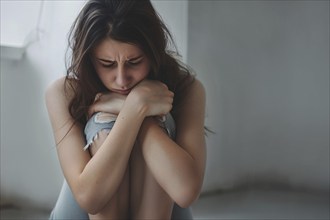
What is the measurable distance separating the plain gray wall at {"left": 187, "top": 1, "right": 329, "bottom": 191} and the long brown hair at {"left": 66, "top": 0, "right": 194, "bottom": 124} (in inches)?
19.2

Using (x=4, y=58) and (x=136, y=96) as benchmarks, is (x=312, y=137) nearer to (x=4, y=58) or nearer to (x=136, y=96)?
(x=136, y=96)

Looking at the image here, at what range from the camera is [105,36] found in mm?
545

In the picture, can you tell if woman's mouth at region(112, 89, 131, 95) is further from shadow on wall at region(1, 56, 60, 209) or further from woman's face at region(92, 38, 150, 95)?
shadow on wall at region(1, 56, 60, 209)

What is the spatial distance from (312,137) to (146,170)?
65 cm

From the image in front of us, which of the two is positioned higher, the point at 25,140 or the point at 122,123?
the point at 122,123

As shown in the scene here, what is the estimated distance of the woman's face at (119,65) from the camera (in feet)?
1.80

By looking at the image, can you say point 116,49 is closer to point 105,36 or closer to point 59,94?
point 105,36

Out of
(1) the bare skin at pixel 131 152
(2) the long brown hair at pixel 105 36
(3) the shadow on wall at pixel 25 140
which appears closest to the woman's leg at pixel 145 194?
(1) the bare skin at pixel 131 152

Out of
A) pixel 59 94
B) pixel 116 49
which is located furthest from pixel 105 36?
pixel 59 94

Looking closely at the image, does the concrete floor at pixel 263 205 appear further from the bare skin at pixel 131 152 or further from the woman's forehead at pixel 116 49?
the woman's forehead at pixel 116 49

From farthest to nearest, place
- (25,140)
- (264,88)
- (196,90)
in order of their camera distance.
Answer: (264,88) → (25,140) → (196,90)

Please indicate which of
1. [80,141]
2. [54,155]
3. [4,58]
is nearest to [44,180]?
[54,155]

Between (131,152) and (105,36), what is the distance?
0.57 ft

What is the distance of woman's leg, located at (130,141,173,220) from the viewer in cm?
57
